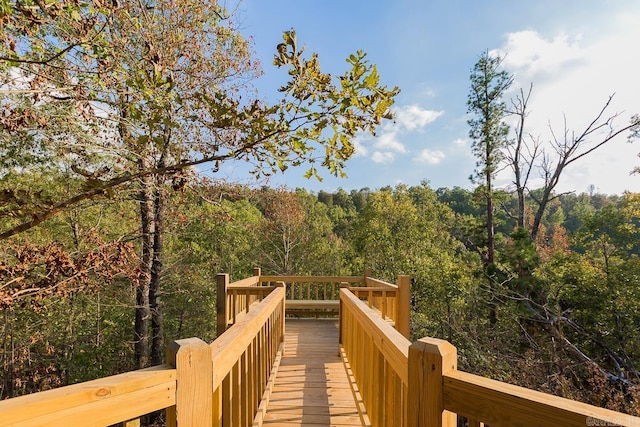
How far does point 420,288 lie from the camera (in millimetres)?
16234

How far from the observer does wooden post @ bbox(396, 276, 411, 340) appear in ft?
17.0

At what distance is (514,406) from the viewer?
35.6 inches

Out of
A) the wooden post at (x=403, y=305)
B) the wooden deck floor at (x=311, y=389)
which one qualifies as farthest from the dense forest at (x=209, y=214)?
the wooden post at (x=403, y=305)

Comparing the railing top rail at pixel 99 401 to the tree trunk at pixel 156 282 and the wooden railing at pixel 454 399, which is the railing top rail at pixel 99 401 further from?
the tree trunk at pixel 156 282

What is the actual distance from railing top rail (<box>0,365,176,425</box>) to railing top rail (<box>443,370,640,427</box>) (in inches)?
38.1

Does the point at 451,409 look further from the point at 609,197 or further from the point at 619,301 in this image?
the point at 609,197

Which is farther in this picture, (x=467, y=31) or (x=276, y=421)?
(x=467, y=31)

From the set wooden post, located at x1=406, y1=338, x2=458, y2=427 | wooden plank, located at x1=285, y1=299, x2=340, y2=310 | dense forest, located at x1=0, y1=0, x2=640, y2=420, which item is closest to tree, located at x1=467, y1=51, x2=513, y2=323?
dense forest, located at x1=0, y1=0, x2=640, y2=420

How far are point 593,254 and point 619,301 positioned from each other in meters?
4.82

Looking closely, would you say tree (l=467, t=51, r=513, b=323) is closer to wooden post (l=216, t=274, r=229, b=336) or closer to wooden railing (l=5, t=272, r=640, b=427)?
wooden post (l=216, t=274, r=229, b=336)

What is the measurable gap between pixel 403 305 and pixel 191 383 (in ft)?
14.6

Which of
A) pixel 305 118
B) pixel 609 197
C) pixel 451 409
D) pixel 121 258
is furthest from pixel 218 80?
pixel 609 197

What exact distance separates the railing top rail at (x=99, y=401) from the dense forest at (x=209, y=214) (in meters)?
1.47

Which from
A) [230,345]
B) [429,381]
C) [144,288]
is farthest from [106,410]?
[144,288]
